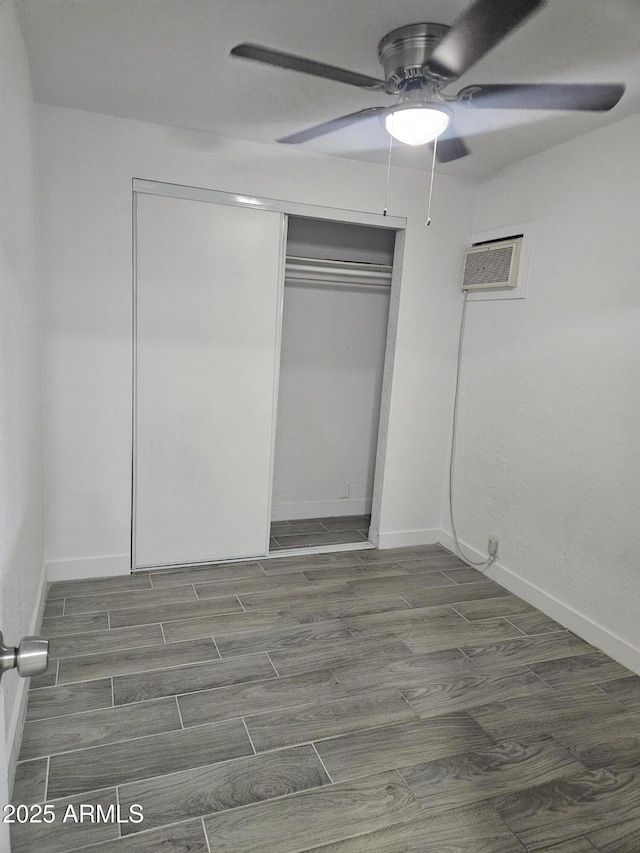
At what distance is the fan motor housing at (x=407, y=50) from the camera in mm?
1729

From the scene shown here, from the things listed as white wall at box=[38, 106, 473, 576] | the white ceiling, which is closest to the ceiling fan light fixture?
the white ceiling

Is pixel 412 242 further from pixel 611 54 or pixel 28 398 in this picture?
pixel 28 398

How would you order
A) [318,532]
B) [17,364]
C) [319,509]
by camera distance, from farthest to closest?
[319,509], [318,532], [17,364]

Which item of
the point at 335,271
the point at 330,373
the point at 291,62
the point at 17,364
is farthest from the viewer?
the point at 330,373

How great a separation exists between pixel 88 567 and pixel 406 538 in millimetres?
1947

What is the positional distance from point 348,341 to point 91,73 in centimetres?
224

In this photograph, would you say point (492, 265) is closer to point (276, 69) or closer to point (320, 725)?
point (276, 69)

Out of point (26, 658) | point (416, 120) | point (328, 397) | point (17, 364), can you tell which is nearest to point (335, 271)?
point (328, 397)

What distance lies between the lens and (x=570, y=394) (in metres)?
2.75

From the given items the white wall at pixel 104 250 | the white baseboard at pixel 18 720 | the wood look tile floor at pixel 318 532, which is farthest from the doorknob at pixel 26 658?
the wood look tile floor at pixel 318 532

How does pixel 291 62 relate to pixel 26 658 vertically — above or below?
above

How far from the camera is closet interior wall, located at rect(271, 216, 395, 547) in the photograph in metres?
3.79

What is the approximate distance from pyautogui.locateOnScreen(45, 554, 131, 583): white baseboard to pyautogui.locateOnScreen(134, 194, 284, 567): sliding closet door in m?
0.09

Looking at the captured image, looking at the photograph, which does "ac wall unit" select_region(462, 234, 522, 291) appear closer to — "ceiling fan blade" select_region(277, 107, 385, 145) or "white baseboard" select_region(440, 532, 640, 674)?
"ceiling fan blade" select_region(277, 107, 385, 145)
